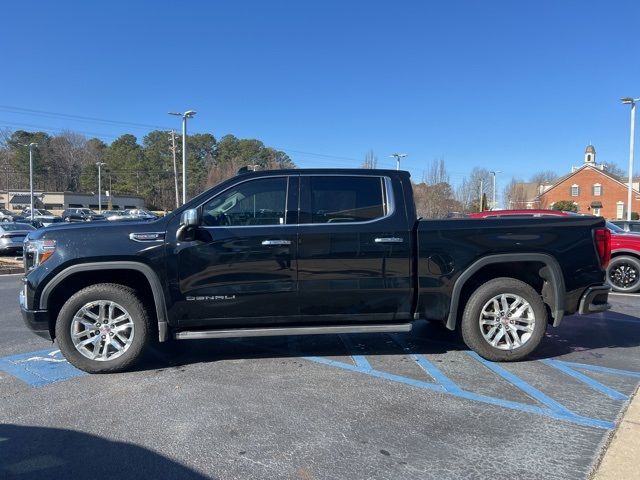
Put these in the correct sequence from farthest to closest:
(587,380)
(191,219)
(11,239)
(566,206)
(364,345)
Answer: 1. (566,206)
2. (11,239)
3. (364,345)
4. (587,380)
5. (191,219)

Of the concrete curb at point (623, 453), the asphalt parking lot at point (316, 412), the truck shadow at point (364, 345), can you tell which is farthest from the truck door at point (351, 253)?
the concrete curb at point (623, 453)

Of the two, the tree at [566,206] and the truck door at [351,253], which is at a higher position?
the tree at [566,206]

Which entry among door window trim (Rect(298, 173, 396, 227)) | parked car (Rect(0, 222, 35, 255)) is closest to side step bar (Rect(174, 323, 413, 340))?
door window trim (Rect(298, 173, 396, 227))

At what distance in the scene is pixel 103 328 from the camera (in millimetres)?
4613

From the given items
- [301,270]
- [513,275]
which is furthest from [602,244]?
[301,270]

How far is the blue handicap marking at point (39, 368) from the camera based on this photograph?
14.9 ft

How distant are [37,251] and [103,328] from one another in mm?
950

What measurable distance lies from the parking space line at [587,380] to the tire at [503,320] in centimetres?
33

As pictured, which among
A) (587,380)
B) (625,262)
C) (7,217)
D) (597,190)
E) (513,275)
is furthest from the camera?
(597,190)

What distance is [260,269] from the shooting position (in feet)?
15.1

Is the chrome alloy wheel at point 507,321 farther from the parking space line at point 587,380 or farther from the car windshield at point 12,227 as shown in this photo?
the car windshield at point 12,227

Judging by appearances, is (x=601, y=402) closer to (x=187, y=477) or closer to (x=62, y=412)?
(x=187, y=477)

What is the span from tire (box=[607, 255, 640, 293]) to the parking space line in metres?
5.96

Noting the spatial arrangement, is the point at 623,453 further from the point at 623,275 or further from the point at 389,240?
the point at 623,275
